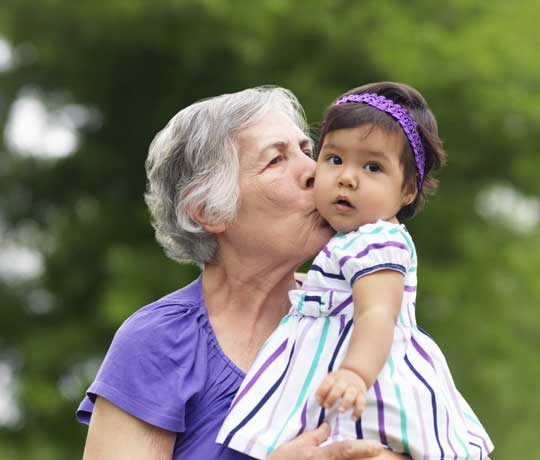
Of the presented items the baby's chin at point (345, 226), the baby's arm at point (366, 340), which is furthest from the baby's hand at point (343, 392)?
the baby's chin at point (345, 226)

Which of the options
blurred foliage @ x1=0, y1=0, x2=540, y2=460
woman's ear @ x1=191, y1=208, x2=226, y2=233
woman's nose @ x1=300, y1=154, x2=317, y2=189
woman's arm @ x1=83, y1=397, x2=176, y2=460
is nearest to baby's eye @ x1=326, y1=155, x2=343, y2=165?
woman's nose @ x1=300, y1=154, x2=317, y2=189

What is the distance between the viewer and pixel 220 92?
1020 centimetres

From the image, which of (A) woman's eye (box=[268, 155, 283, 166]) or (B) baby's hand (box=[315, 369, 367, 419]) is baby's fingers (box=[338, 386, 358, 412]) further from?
(A) woman's eye (box=[268, 155, 283, 166])

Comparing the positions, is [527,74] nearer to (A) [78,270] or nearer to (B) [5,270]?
(A) [78,270]

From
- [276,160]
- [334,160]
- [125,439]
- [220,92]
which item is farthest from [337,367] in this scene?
[220,92]

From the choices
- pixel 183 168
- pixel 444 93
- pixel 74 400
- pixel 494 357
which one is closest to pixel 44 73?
pixel 74 400

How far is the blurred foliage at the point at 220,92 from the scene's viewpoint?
9.49 metres

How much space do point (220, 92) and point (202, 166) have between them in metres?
7.22

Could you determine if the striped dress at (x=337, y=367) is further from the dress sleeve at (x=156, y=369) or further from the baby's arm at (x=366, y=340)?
the dress sleeve at (x=156, y=369)

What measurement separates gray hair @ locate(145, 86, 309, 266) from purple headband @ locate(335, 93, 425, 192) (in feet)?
1.47

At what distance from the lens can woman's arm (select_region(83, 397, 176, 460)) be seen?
279cm

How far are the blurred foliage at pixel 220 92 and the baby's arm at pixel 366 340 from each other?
665cm

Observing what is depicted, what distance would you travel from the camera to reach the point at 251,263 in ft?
10.0

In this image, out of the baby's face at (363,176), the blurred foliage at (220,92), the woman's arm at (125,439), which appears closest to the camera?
the baby's face at (363,176)
